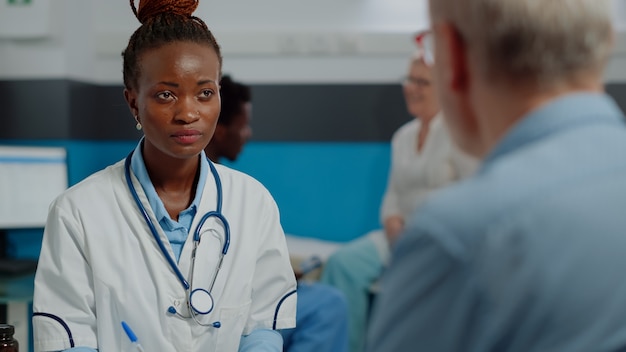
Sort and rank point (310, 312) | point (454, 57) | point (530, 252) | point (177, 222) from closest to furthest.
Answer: point (530, 252) < point (454, 57) < point (177, 222) < point (310, 312)

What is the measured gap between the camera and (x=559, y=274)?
61cm

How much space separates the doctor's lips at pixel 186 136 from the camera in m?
1.30

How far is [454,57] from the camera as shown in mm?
740

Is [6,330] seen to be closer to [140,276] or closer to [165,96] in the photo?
[140,276]

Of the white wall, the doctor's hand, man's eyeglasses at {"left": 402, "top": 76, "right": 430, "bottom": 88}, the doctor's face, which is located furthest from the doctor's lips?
the white wall

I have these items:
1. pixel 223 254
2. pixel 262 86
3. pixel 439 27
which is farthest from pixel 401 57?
pixel 439 27

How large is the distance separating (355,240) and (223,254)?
2.48 m

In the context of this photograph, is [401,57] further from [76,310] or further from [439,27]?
[439,27]

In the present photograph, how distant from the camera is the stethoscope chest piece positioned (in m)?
1.27

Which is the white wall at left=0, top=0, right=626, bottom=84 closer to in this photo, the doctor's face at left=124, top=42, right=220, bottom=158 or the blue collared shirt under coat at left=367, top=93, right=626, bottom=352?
the doctor's face at left=124, top=42, right=220, bottom=158

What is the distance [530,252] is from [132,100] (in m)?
0.89

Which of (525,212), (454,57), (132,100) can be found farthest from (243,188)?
(525,212)

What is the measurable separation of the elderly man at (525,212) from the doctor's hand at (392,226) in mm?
2629

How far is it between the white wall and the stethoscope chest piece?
2.65 m
